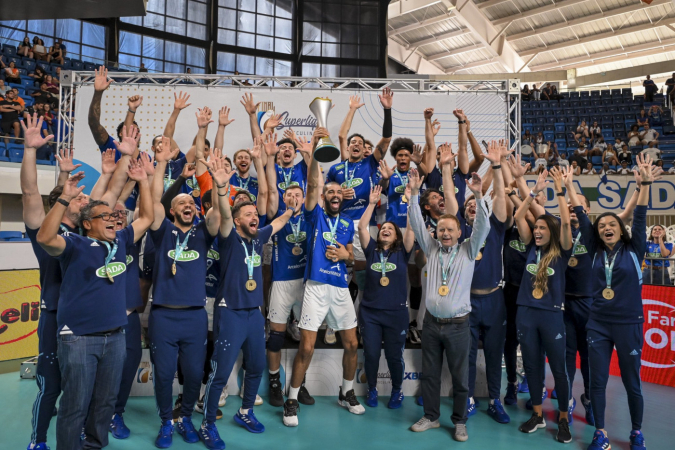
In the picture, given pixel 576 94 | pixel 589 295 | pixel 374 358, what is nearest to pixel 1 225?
pixel 374 358

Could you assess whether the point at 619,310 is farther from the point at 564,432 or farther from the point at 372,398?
the point at 372,398

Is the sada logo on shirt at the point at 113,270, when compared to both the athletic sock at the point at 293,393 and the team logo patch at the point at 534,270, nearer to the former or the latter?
the athletic sock at the point at 293,393

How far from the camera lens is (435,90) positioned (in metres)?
7.68

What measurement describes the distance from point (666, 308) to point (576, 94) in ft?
59.4

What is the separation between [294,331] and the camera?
19.3 feet

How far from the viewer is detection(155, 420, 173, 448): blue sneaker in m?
4.21

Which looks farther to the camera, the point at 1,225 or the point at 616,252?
the point at 1,225

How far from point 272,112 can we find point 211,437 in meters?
4.75

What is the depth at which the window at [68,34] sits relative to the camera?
16656 millimetres

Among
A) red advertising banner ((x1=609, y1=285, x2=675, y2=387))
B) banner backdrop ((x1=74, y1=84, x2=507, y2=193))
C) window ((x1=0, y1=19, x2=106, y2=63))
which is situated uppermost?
window ((x1=0, y1=19, x2=106, y2=63))

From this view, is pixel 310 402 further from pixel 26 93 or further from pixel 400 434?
pixel 26 93

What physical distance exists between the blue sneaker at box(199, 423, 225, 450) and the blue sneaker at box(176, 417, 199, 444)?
0.08m

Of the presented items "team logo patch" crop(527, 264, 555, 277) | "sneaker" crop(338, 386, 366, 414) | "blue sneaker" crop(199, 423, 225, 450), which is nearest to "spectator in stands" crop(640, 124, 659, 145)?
"team logo patch" crop(527, 264, 555, 277)

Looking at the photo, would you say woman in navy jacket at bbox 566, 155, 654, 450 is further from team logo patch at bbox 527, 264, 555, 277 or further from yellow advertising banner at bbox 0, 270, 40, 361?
yellow advertising banner at bbox 0, 270, 40, 361
